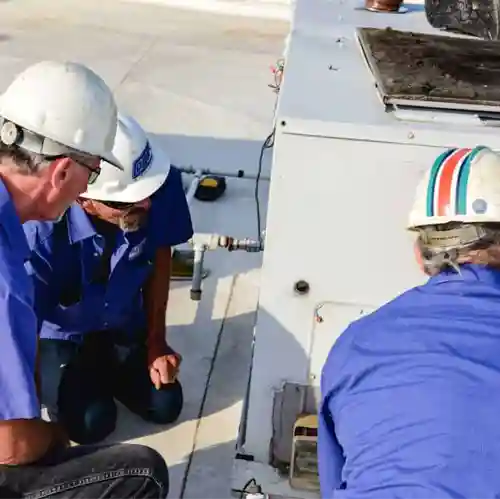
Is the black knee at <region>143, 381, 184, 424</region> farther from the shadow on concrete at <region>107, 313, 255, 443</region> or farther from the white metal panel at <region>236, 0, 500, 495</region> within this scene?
the white metal panel at <region>236, 0, 500, 495</region>

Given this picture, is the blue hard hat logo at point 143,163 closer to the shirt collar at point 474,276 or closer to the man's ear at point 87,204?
the man's ear at point 87,204

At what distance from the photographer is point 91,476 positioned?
183 centimetres

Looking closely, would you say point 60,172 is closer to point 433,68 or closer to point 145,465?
point 145,465

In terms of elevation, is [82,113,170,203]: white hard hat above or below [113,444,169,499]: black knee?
above

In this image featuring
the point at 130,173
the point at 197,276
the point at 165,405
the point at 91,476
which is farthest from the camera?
the point at 197,276

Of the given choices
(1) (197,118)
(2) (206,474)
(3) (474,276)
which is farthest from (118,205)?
(1) (197,118)

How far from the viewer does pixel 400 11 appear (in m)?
3.32

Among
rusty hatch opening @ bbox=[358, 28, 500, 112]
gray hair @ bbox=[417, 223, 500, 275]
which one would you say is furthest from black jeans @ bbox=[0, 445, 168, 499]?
rusty hatch opening @ bbox=[358, 28, 500, 112]

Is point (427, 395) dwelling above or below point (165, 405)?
above

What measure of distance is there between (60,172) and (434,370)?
0.81 m

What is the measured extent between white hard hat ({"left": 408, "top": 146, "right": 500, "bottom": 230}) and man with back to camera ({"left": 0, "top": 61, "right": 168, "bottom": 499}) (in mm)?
693

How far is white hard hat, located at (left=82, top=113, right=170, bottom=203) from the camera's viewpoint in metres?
2.13

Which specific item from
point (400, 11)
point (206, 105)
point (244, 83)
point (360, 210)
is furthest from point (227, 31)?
point (360, 210)

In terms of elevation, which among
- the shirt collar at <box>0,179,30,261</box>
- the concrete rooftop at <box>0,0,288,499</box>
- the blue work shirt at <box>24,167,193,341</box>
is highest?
the shirt collar at <box>0,179,30,261</box>
